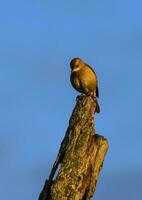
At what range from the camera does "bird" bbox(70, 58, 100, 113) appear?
821 inches

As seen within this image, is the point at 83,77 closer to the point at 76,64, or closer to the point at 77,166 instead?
the point at 76,64

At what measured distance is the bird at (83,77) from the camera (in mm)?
20844

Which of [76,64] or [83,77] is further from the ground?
[76,64]

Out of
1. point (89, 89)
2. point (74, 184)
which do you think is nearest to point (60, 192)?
point (74, 184)

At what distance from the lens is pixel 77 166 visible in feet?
33.9

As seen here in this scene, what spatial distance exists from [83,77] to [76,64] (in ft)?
1.83

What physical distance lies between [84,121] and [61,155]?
0.83m

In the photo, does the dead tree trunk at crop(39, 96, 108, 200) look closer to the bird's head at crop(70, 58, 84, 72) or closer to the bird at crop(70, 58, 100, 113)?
the bird at crop(70, 58, 100, 113)

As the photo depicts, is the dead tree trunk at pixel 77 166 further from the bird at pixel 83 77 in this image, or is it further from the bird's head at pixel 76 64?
the bird's head at pixel 76 64

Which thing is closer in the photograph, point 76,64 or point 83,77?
point 83,77

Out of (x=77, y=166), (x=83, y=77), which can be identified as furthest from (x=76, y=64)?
(x=77, y=166)

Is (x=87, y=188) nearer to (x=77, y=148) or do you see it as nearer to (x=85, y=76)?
(x=77, y=148)

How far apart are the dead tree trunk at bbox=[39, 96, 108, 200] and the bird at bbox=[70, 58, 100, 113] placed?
32.6 ft

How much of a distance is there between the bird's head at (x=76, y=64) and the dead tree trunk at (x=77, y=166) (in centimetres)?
1042
